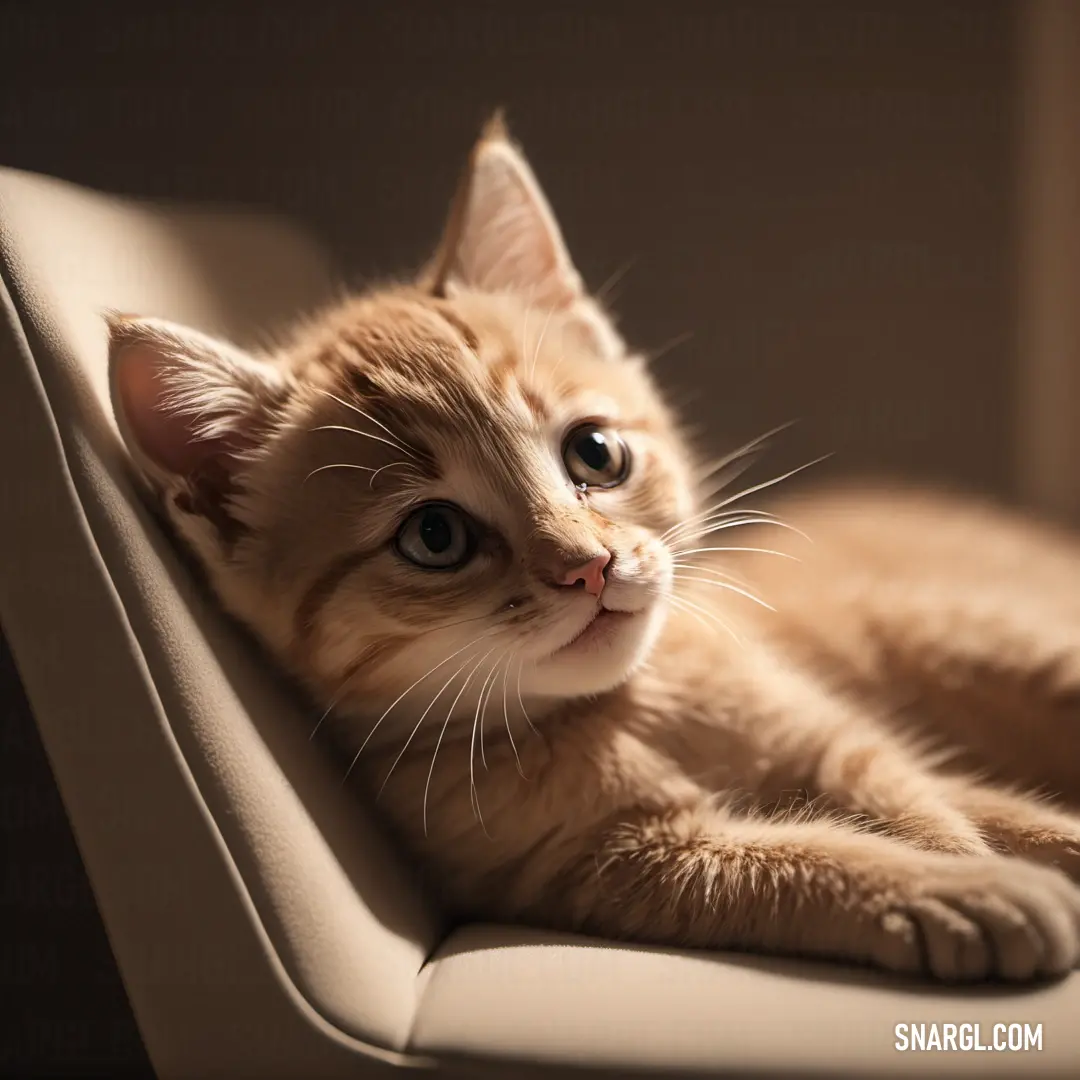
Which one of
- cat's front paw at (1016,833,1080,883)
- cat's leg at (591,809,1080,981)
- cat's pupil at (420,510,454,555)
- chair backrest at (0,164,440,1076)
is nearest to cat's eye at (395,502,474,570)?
cat's pupil at (420,510,454,555)

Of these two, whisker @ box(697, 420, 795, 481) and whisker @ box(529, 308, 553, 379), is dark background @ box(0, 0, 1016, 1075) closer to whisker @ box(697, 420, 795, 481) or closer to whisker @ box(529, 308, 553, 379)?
whisker @ box(697, 420, 795, 481)

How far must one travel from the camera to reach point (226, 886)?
75 cm

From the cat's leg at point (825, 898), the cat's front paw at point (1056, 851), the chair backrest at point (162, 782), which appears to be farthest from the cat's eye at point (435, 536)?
the cat's front paw at point (1056, 851)

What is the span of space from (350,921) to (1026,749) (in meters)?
0.79

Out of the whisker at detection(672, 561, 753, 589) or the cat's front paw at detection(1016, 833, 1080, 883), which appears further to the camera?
the whisker at detection(672, 561, 753, 589)

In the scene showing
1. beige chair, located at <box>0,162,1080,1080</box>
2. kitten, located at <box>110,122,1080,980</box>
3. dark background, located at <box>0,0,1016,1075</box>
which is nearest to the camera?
Result: beige chair, located at <box>0,162,1080,1080</box>

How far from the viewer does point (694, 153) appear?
205 centimetres

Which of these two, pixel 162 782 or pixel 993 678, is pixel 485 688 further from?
pixel 993 678

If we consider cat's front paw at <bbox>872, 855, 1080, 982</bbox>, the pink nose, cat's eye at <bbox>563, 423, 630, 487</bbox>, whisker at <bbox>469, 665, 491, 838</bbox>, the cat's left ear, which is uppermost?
the cat's left ear

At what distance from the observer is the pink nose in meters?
0.90

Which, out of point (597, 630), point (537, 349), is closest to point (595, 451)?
point (537, 349)

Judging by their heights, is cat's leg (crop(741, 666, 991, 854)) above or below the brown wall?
below

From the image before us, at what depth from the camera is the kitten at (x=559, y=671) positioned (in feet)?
2.88

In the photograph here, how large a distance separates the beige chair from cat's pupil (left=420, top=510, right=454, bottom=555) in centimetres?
22
